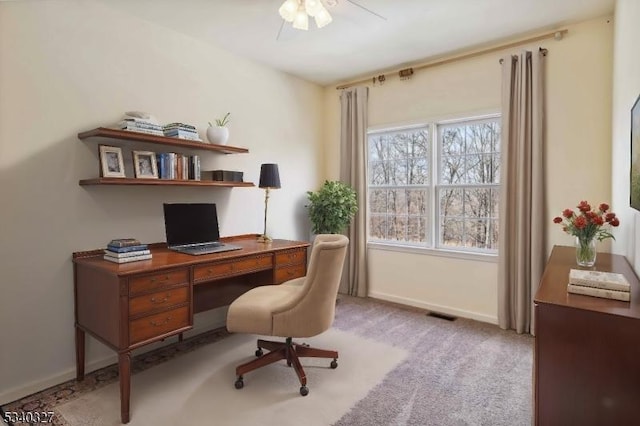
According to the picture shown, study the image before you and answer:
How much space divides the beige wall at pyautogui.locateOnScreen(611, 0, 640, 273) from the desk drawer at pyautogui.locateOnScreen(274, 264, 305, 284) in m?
2.21

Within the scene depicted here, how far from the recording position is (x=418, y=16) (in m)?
2.68

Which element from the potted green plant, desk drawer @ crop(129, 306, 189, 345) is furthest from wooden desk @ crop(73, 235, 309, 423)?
the potted green plant

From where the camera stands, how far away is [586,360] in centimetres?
127

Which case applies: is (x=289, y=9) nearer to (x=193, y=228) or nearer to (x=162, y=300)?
(x=193, y=228)

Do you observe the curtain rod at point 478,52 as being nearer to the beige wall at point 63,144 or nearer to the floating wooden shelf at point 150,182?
the beige wall at point 63,144

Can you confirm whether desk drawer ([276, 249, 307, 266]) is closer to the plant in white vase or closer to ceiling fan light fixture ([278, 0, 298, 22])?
the plant in white vase

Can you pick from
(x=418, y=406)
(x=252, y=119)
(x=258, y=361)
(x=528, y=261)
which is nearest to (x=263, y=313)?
(x=258, y=361)

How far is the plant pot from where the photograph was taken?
295 cm

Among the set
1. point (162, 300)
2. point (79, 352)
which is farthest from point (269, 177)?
point (79, 352)

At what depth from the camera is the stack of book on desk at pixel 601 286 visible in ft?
4.45

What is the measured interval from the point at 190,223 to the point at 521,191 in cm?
275

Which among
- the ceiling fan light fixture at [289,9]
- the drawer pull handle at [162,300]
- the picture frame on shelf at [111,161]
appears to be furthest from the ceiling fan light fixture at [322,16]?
the drawer pull handle at [162,300]

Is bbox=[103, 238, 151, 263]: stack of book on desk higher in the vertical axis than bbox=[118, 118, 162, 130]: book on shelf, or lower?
lower

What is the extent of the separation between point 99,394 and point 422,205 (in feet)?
10.5
